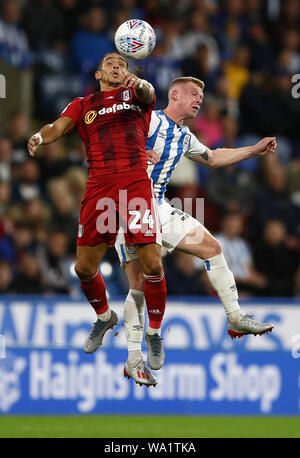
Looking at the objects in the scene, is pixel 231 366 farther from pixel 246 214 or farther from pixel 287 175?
pixel 287 175

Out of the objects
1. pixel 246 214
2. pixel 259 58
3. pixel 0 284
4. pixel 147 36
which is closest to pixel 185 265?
pixel 246 214

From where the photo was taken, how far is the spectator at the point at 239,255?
1434cm

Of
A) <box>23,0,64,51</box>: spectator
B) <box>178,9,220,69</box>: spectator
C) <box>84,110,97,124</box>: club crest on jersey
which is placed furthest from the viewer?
<box>178,9,220,69</box>: spectator

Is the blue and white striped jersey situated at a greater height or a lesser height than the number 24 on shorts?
greater

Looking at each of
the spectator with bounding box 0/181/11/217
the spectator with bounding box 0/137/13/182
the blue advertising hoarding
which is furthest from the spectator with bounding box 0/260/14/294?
the spectator with bounding box 0/137/13/182

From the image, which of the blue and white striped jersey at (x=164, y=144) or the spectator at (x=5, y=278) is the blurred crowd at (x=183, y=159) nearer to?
the spectator at (x=5, y=278)

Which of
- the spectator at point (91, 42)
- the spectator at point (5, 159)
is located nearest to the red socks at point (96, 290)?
the spectator at point (5, 159)

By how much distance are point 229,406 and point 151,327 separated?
625 centimetres

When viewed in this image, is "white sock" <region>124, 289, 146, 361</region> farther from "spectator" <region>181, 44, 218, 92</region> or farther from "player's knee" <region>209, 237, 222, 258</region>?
"spectator" <region>181, 44, 218, 92</region>

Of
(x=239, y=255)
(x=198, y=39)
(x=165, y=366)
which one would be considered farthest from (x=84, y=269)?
(x=198, y=39)

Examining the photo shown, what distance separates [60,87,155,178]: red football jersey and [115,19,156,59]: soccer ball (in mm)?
377

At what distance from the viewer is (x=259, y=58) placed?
695 inches

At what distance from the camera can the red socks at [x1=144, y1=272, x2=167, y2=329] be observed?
8.37 metres

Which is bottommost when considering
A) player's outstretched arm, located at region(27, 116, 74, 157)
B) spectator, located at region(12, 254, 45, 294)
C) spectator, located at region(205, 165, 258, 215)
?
player's outstretched arm, located at region(27, 116, 74, 157)
